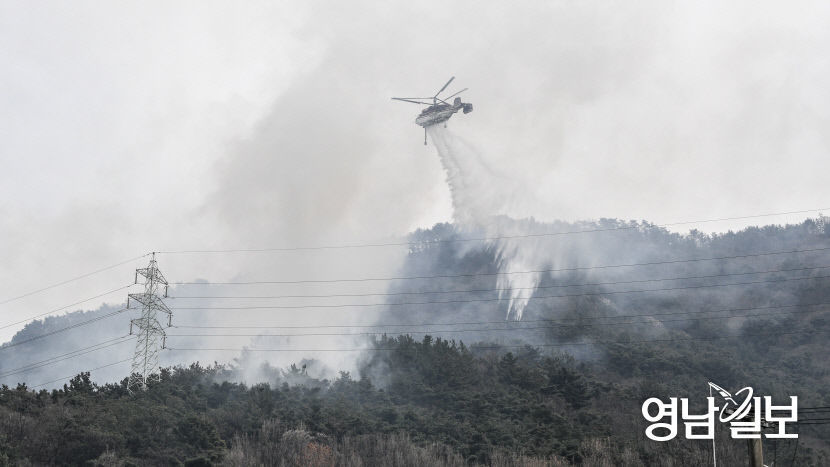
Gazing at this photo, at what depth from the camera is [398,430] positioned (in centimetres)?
8900

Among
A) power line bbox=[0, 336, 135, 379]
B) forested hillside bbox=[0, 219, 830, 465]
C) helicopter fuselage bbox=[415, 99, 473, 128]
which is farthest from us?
power line bbox=[0, 336, 135, 379]

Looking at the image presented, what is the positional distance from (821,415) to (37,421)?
3703 inches

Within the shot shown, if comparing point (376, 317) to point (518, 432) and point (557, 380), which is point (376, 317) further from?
point (518, 432)

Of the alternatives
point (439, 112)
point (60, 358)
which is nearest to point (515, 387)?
point (439, 112)

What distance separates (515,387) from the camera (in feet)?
346

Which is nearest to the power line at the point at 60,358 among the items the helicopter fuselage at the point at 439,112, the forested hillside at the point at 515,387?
the forested hillside at the point at 515,387

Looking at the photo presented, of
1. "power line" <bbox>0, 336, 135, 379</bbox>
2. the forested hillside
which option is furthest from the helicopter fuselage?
"power line" <bbox>0, 336, 135, 379</bbox>

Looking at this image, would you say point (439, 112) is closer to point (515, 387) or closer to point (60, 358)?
point (515, 387)

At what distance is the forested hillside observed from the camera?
262ft

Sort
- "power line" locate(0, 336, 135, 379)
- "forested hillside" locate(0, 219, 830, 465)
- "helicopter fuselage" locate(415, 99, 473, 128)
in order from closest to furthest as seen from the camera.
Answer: "forested hillside" locate(0, 219, 830, 465), "helicopter fuselage" locate(415, 99, 473, 128), "power line" locate(0, 336, 135, 379)

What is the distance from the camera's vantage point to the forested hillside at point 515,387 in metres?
79.9

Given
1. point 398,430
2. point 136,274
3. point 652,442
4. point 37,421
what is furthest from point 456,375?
point 37,421

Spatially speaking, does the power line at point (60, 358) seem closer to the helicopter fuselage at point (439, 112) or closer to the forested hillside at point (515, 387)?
the forested hillside at point (515, 387)

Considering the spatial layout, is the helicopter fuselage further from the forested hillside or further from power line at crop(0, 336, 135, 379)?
power line at crop(0, 336, 135, 379)
